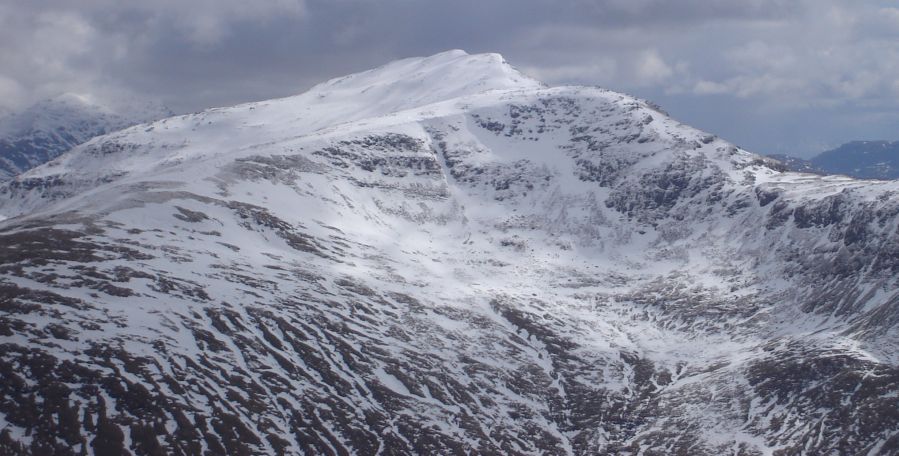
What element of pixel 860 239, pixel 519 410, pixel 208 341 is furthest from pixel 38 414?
pixel 860 239

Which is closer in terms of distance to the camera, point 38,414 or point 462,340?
point 38,414

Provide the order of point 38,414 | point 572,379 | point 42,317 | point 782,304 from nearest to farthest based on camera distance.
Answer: point 38,414
point 42,317
point 572,379
point 782,304

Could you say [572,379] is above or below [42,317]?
below

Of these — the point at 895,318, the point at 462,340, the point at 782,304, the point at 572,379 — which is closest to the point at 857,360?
the point at 895,318

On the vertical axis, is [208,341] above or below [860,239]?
below

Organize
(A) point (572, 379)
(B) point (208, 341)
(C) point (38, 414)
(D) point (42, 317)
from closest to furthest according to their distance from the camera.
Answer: (C) point (38, 414) → (D) point (42, 317) → (B) point (208, 341) → (A) point (572, 379)

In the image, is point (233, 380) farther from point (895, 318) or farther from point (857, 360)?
point (895, 318)

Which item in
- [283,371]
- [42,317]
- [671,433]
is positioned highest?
[42,317]

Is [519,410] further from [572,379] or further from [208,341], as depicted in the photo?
[208,341]

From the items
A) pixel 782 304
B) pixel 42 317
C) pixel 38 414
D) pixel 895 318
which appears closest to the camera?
pixel 38 414
